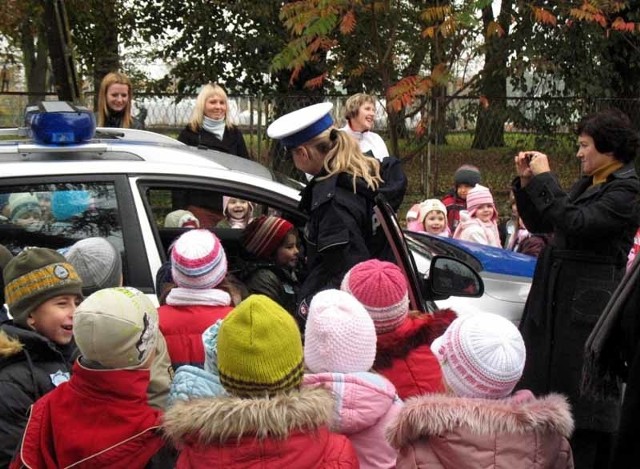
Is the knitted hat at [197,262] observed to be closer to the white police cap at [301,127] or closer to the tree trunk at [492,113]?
the white police cap at [301,127]

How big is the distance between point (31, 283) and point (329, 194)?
120 centimetres

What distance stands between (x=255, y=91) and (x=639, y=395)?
35.2 ft

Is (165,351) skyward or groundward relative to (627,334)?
groundward

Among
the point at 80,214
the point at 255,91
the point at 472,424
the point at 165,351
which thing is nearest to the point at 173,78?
the point at 255,91

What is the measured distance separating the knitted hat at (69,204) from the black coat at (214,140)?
2.47 m

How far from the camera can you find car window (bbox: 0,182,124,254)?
3.84 m

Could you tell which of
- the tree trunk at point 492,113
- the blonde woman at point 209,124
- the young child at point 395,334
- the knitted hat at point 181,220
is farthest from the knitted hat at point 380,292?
the tree trunk at point 492,113

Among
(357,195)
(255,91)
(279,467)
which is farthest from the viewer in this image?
(255,91)

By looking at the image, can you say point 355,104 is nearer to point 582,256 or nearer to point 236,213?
point 236,213

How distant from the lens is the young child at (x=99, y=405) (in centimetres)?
255

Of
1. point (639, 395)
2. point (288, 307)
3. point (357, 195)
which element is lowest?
point (288, 307)

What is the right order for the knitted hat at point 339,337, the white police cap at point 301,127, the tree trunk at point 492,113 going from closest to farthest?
the knitted hat at point 339,337 < the white police cap at point 301,127 < the tree trunk at point 492,113

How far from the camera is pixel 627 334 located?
2.79 m

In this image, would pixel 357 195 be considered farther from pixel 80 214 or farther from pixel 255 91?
pixel 255 91
